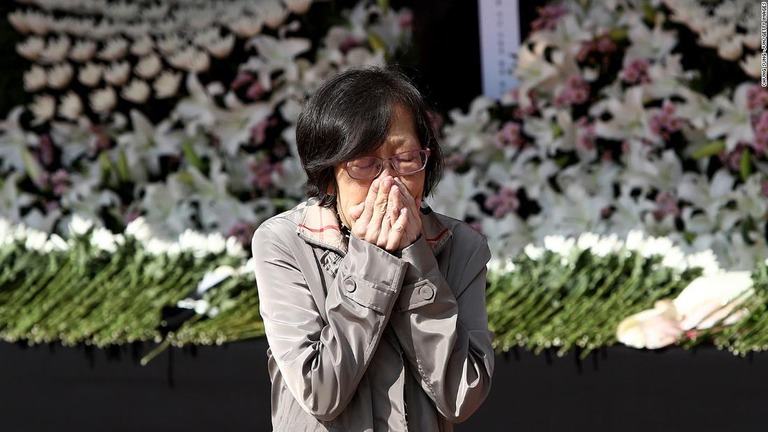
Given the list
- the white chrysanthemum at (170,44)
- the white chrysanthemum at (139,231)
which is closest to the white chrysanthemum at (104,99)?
the white chrysanthemum at (170,44)

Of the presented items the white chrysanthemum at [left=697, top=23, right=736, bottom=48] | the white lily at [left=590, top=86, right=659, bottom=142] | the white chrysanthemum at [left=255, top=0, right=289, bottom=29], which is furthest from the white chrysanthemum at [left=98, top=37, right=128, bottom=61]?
the white chrysanthemum at [left=697, top=23, right=736, bottom=48]

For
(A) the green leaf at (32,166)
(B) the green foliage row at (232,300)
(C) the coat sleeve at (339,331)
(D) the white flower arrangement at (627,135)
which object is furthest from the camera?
(A) the green leaf at (32,166)

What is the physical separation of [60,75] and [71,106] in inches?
4.6

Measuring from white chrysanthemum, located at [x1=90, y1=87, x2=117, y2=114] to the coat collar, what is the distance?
8.94 ft

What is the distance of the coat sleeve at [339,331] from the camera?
156cm

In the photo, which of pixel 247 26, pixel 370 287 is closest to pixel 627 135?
pixel 247 26

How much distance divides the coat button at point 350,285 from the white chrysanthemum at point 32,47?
3087mm

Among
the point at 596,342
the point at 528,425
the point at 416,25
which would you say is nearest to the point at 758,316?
the point at 596,342

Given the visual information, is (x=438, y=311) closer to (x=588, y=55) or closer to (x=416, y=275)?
(x=416, y=275)

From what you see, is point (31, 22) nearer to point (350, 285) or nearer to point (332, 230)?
point (332, 230)

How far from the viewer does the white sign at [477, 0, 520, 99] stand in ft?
13.5

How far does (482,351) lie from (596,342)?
1.24 m

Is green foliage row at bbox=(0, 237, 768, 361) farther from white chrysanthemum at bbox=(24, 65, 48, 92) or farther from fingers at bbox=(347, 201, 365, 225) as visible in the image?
fingers at bbox=(347, 201, 365, 225)

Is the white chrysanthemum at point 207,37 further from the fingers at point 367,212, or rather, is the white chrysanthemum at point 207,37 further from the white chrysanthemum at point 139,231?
the fingers at point 367,212
